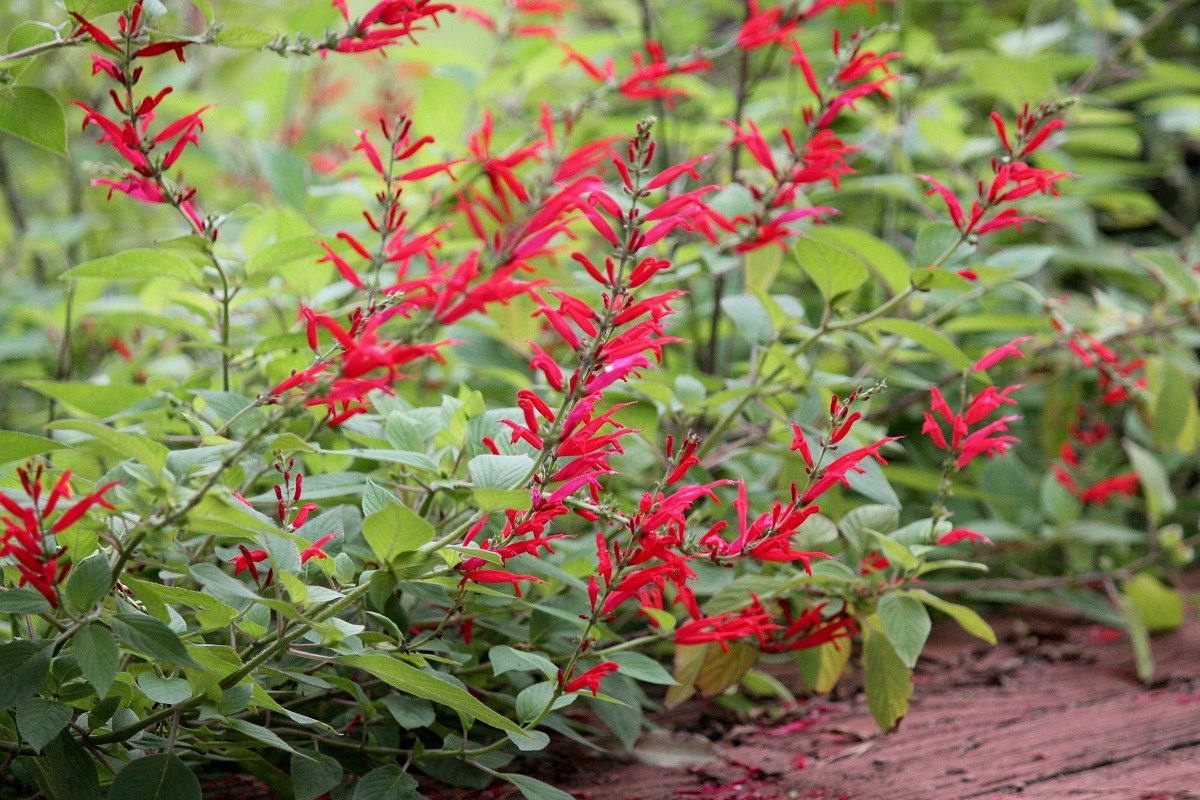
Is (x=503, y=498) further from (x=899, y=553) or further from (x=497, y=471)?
(x=899, y=553)

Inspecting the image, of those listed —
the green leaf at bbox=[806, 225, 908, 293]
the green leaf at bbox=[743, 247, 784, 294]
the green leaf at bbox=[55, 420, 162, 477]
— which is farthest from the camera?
the green leaf at bbox=[743, 247, 784, 294]

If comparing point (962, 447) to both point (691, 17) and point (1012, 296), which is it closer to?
point (1012, 296)

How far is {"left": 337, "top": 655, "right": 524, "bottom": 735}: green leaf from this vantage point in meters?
0.75

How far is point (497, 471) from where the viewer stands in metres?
0.73

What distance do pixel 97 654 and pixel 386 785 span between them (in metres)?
0.31

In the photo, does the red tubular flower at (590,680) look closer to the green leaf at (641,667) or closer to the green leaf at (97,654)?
the green leaf at (641,667)

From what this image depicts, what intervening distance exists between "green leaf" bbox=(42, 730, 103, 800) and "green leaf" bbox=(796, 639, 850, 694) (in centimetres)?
77

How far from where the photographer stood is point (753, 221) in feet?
3.59

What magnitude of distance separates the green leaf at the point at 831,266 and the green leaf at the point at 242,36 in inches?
21.4

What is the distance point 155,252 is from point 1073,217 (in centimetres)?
170

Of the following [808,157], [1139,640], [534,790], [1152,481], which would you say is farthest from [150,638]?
[1152,481]

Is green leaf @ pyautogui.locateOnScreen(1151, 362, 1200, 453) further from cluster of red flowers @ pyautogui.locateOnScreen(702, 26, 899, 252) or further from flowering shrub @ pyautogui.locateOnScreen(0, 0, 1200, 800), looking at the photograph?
cluster of red flowers @ pyautogui.locateOnScreen(702, 26, 899, 252)

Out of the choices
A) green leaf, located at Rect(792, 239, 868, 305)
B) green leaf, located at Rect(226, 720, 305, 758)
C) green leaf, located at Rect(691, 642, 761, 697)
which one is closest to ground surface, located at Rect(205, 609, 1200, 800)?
green leaf, located at Rect(691, 642, 761, 697)

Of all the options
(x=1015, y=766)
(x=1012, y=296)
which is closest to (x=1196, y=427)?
(x=1012, y=296)
